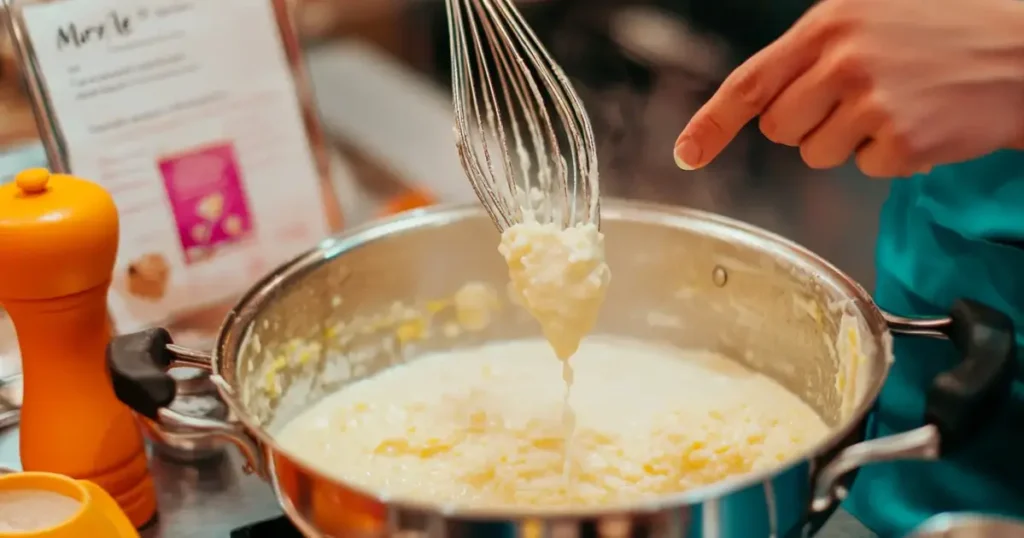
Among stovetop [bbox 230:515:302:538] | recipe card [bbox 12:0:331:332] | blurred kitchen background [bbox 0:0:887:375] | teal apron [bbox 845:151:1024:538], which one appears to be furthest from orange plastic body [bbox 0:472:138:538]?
blurred kitchen background [bbox 0:0:887:375]

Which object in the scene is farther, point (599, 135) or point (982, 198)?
point (599, 135)

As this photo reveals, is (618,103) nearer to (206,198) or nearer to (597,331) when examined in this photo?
(597,331)

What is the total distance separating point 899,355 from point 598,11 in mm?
1154

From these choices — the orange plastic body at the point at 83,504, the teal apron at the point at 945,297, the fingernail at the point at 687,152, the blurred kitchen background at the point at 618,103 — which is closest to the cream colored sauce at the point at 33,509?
the orange plastic body at the point at 83,504

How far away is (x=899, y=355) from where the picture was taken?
773mm

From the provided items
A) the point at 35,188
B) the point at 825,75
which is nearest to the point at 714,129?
the point at 825,75

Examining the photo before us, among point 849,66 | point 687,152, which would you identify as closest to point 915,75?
point 849,66

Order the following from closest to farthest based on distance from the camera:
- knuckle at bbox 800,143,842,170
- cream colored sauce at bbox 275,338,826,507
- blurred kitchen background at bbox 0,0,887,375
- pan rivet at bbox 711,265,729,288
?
knuckle at bbox 800,143,842,170, cream colored sauce at bbox 275,338,826,507, pan rivet at bbox 711,265,729,288, blurred kitchen background at bbox 0,0,887,375

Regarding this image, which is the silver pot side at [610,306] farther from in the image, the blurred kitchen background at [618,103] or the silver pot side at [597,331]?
the blurred kitchen background at [618,103]

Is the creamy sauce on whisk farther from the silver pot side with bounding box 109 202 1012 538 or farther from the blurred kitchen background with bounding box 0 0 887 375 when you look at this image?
the blurred kitchen background with bounding box 0 0 887 375

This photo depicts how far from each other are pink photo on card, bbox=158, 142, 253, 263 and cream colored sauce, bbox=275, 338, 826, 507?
0.60ft

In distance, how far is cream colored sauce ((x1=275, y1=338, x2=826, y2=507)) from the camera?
0.71 metres

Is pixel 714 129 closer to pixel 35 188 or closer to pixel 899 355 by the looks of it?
pixel 899 355

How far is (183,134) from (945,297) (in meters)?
0.65
